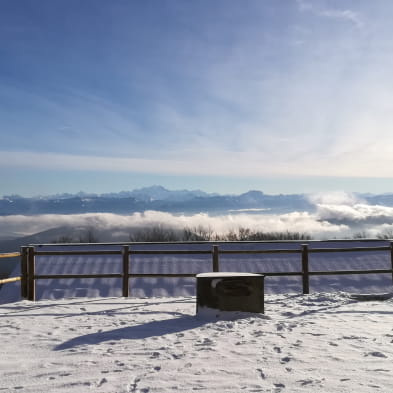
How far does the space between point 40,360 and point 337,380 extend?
3396mm

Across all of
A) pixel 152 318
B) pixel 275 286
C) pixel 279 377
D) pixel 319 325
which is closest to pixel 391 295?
pixel 319 325

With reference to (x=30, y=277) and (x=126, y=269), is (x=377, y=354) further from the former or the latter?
(x=30, y=277)

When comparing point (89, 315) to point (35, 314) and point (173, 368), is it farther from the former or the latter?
point (173, 368)

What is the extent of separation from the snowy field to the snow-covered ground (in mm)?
13

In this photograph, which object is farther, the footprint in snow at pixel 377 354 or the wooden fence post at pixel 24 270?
the wooden fence post at pixel 24 270

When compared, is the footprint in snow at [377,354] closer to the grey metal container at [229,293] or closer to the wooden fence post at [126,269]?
the grey metal container at [229,293]

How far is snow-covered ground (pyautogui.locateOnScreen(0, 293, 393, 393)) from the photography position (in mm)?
4297

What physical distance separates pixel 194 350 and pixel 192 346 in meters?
0.19

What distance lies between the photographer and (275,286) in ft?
70.9

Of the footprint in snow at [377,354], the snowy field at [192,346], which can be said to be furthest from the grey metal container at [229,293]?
the footprint in snow at [377,354]

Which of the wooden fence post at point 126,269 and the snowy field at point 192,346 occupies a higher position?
the wooden fence post at point 126,269

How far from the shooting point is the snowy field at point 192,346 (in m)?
4.32

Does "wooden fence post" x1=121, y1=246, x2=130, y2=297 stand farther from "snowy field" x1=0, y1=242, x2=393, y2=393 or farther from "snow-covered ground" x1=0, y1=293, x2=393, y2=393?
Result: "snow-covered ground" x1=0, y1=293, x2=393, y2=393

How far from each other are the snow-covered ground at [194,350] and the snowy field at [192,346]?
0.01 metres
